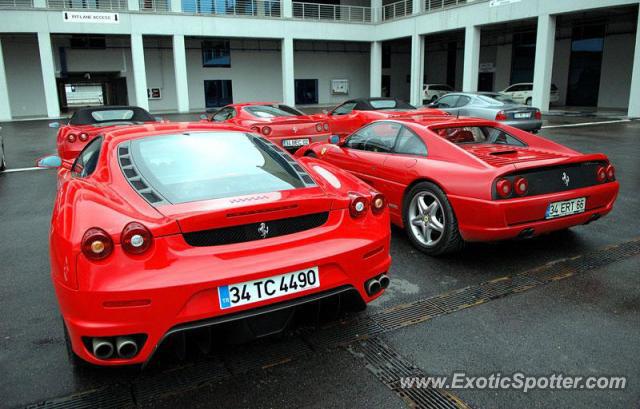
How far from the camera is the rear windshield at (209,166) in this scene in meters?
2.78

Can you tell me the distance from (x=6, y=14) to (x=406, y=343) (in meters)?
28.5

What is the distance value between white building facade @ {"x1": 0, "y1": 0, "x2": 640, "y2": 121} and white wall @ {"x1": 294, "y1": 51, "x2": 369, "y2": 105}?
8 centimetres

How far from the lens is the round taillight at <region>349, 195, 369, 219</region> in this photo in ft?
9.35

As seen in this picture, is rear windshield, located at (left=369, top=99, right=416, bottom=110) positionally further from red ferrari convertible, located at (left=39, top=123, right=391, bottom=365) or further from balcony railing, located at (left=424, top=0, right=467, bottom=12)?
balcony railing, located at (left=424, top=0, right=467, bottom=12)

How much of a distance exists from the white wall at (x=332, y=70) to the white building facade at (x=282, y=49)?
8 cm

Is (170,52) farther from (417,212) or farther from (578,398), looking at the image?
(578,398)

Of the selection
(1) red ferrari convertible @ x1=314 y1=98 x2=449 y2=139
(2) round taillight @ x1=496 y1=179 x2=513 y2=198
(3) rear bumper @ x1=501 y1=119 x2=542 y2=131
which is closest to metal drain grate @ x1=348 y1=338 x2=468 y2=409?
(2) round taillight @ x1=496 y1=179 x2=513 y2=198

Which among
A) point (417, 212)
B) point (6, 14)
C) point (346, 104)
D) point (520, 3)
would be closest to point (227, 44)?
point (6, 14)

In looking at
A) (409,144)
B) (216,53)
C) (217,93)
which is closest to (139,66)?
(217,93)

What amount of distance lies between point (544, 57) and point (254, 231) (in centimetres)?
2375

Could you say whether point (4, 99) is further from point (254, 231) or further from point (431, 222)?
point (254, 231)

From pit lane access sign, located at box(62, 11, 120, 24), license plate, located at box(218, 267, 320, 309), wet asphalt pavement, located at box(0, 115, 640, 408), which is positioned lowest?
wet asphalt pavement, located at box(0, 115, 640, 408)

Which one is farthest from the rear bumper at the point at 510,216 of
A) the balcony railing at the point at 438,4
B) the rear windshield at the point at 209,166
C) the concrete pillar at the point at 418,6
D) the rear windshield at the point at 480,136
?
the concrete pillar at the point at 418,6

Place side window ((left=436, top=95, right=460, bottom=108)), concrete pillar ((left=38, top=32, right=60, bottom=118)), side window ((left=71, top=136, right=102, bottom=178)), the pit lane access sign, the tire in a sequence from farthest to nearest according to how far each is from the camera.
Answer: the pit lane access sign < concrete pillar ((left=38, top=32, right=60, bottom=118)) < side window ((left=436, top=95, right=460, bottom=108)) < the tire < side window ((left=71, top=136, right=102, bottom=178))
